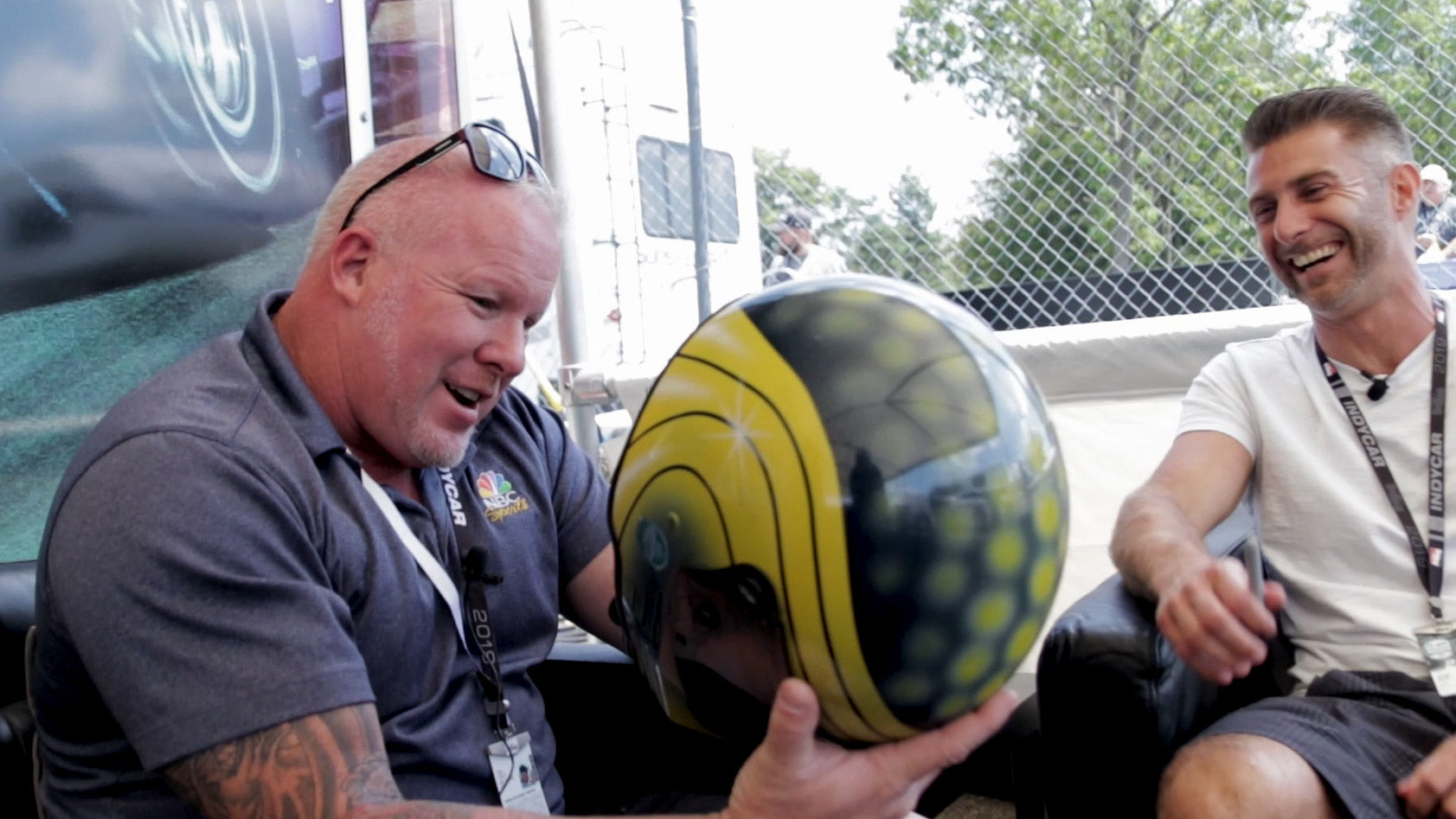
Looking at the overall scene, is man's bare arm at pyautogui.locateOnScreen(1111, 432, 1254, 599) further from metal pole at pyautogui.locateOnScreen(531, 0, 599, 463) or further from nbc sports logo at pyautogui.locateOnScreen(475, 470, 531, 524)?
metal pole at pyautogui.locateOnScreen(531, 0, 599, 463)

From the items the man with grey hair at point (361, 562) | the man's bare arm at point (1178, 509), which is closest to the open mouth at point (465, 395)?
the man with grey hair at point (361, 562)

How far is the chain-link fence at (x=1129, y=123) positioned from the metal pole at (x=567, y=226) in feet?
4.63

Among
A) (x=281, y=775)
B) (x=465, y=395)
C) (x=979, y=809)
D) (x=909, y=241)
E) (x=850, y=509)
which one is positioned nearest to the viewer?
(x=850, y=509)

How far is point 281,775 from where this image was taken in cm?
102

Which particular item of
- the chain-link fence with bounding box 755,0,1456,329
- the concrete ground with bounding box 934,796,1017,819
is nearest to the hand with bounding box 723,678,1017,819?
the concrete ground with bounding box 934,796,1017,819

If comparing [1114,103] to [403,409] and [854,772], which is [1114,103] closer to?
[403,409]

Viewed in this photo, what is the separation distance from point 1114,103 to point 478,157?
268 cm

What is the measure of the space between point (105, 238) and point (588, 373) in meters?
1.27

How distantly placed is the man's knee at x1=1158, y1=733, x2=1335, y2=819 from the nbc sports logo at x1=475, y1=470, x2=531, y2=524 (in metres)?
1.01

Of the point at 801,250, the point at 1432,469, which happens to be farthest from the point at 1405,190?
the point at 801,250

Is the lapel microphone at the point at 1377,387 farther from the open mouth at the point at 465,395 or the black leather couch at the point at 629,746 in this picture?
the open mouth at the point at 465,395

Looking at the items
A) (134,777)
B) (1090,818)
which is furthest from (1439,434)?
(134,777)

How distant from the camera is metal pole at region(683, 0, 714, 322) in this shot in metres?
3.36

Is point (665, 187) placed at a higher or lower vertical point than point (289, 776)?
lower
